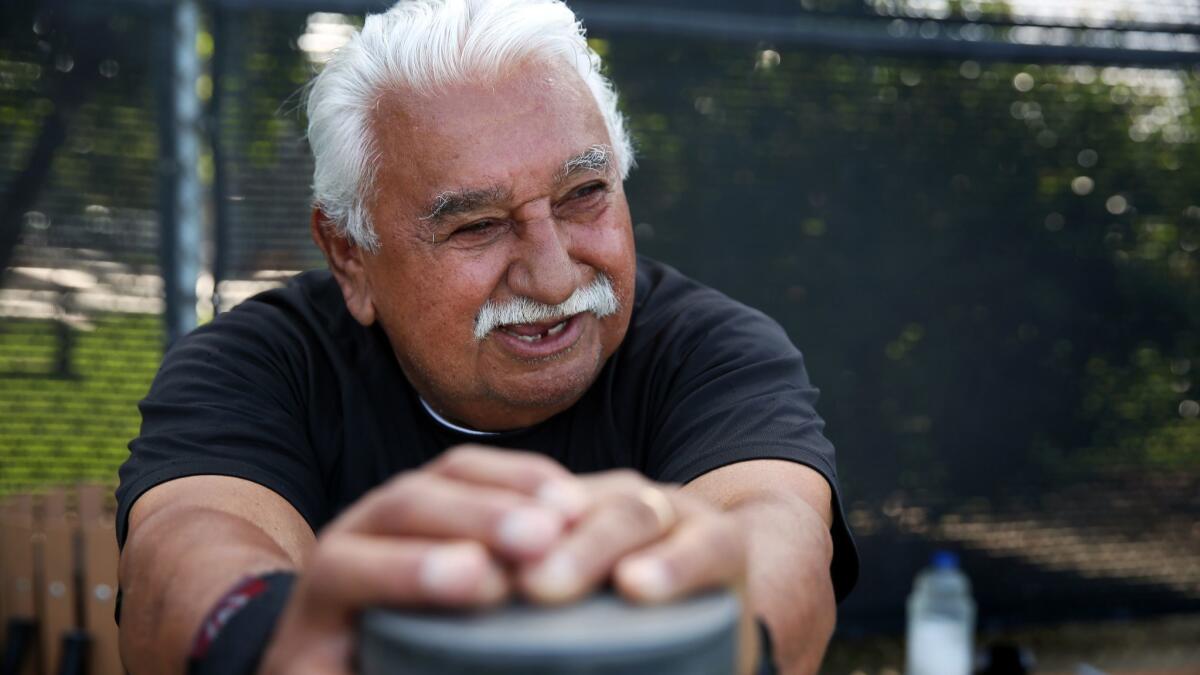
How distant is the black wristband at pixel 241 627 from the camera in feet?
3.54

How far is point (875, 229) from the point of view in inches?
153

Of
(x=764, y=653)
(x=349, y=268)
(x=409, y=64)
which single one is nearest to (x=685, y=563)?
(x=764, y=653)

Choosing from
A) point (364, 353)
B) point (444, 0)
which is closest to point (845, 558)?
point (364, 353)

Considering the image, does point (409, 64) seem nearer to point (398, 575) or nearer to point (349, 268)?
point (349, 268)

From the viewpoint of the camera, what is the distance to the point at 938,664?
3.69m

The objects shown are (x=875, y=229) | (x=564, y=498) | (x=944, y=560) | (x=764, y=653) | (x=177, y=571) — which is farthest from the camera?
(x=875, y=229)

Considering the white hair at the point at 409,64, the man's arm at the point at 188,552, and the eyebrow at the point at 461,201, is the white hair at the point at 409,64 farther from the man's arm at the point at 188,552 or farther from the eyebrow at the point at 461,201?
the man's arm at the point at 188,552

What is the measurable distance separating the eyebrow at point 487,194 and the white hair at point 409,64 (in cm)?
15

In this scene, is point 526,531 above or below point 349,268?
above

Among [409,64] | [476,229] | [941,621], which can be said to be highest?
[409,64]

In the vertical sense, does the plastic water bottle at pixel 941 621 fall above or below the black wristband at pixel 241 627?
below

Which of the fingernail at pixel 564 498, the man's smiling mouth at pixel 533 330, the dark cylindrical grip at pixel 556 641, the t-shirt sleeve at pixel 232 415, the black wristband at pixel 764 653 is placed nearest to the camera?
the dark cylindrical grip at pixel 556 641

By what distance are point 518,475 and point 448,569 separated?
121 millimetres

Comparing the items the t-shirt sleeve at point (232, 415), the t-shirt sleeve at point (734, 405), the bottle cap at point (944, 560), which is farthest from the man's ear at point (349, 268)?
the bottle cap at point (944, 560)
